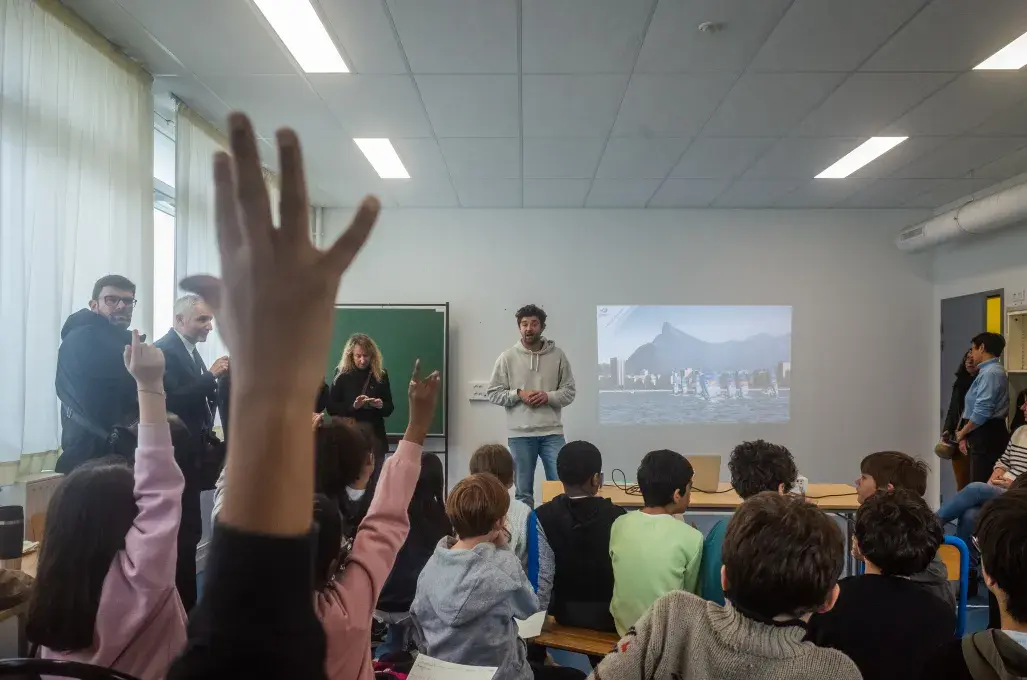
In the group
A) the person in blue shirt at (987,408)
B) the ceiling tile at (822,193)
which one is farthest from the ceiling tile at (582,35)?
the person in blue shirt at (987,408)

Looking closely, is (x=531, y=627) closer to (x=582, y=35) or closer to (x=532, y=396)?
(x=532, y=396)

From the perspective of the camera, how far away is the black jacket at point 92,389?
2344mm

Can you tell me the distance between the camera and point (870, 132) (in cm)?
380

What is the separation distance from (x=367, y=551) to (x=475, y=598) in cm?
79

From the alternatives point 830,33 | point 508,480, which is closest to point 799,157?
point 830,33

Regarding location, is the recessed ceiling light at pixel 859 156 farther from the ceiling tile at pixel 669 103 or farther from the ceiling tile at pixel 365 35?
the ceiling tile at pixel 365 35

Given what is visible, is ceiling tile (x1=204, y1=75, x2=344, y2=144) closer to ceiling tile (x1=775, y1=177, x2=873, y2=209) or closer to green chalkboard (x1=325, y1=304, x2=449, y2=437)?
green chalkboard (x1=325, y1=304, x2=449, y2=437)

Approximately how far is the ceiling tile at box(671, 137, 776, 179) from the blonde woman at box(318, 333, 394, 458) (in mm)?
2511

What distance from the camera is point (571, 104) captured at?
336 centimetres

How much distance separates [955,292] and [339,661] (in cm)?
605

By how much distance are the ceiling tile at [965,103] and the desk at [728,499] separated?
2.15 meters

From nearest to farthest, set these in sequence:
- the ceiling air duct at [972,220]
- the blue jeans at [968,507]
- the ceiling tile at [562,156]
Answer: the blue jeans at [968,507] → the ceiling tile at [562,156] → the ceiling air duct at [972,220]

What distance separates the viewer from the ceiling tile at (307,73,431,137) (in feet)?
10.2

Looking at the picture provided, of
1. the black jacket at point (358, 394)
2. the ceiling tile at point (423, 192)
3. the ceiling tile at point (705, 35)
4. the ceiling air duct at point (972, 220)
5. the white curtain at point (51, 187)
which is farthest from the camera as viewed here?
the ceiling tile at point (423, 192)
